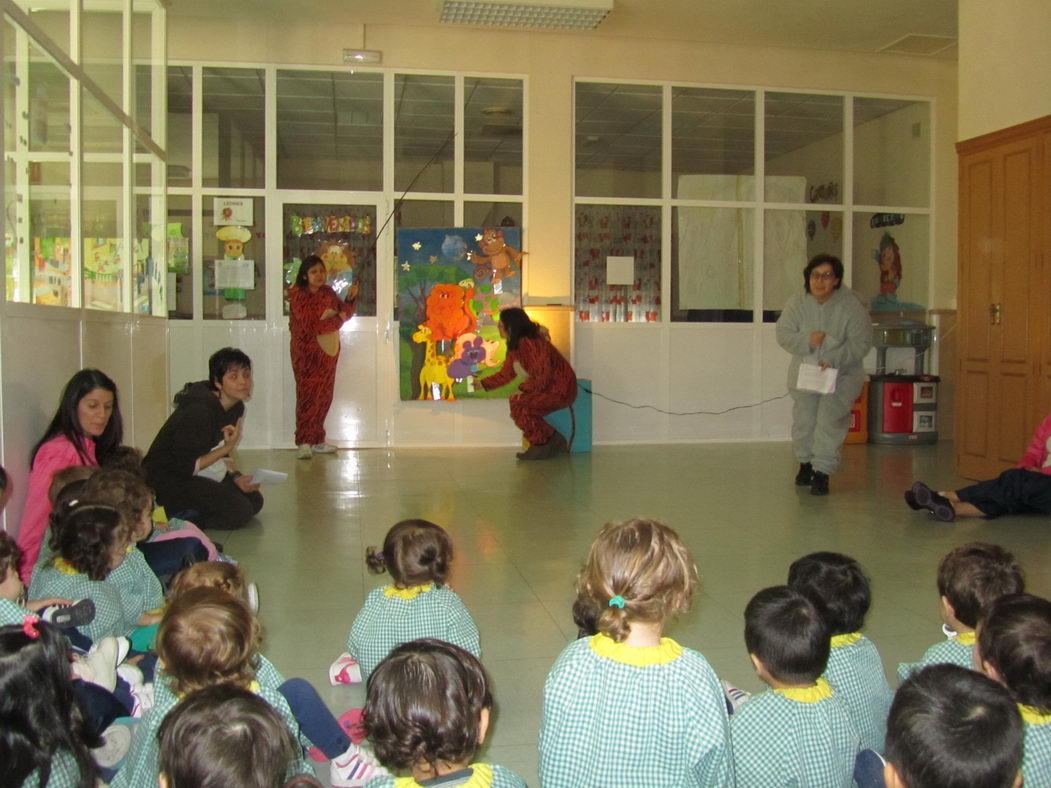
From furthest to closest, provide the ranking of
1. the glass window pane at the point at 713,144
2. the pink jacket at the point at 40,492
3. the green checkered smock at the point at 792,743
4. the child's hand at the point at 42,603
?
the glass window pane at the point at 713,144 < the pink jacket at the point at 40,492 < the child's hand at the point at 42,603 < the green checkered smock at the point at 792,743

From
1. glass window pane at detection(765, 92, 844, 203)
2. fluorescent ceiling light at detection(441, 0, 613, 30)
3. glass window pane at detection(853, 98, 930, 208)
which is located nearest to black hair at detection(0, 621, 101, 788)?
fluorescent ceiling light at detection(441, 0, 613, 30)

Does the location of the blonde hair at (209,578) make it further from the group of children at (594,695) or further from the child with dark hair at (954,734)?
the child with dark hair at (954,734)

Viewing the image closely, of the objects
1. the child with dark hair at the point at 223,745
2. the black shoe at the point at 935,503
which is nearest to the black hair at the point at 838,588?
the child with dark hair at the point at 223,745

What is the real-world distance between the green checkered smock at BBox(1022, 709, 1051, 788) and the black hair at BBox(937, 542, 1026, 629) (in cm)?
56

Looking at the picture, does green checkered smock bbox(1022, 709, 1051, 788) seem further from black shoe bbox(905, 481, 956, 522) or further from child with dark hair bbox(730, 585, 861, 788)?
black shoe bbox(905, 481, 956, 522)

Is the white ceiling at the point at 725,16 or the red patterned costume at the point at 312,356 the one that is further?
the red patterned costume at the point at 312,356

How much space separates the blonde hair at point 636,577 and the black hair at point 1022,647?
498 millimetres

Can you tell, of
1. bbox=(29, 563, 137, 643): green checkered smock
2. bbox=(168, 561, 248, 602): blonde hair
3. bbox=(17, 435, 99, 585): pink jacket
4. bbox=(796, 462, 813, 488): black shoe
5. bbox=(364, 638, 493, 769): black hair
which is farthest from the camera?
bbox=(796, 462, 813, 488): black shoe

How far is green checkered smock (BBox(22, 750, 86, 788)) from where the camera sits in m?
1.39

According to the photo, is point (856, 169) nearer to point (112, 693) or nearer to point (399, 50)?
point (399, 50)

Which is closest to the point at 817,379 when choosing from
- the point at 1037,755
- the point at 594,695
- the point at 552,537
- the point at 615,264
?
the point at 552,537

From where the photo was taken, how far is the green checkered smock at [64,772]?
139 cm

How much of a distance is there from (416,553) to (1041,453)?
401 cm

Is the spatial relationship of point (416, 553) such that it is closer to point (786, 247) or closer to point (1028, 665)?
point (1028, 665)
